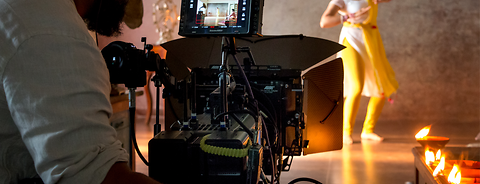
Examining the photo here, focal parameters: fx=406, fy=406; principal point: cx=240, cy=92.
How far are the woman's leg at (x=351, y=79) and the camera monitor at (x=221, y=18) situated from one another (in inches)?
85.8

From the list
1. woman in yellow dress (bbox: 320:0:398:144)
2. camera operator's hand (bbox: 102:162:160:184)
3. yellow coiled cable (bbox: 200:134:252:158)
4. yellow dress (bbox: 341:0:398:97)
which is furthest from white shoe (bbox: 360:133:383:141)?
camera operator's hand (bbox: 102:162:160:184)

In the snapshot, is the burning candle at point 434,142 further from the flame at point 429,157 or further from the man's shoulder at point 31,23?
the man's shoulder at point 31,23

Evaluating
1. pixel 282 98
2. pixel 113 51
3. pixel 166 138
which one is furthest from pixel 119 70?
pixel 282 98

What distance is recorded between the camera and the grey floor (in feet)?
7.38

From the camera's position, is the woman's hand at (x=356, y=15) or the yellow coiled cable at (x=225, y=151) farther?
the woman's hand at (x=356, y=15)

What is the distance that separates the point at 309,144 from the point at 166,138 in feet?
3.00

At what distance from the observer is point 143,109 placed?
15.7 feet

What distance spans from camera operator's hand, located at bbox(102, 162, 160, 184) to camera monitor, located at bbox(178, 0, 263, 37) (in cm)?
56

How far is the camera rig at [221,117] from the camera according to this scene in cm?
75

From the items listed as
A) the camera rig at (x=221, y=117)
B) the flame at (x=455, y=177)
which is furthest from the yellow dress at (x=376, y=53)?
the flame at (x=455, y=177)

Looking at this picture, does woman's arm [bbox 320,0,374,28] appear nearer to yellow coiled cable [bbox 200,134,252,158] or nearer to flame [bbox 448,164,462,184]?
flame [bbox 448,164,462,184]

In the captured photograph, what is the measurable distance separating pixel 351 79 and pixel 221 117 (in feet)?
8.11

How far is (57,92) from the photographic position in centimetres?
49

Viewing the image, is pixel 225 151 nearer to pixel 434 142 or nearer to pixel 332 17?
pixel 434 142
